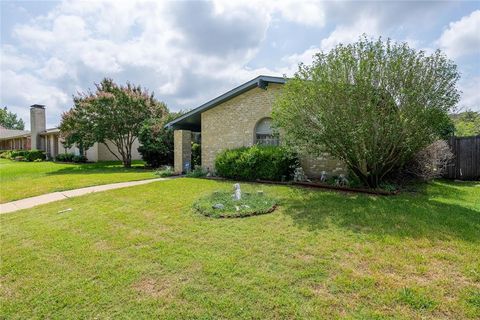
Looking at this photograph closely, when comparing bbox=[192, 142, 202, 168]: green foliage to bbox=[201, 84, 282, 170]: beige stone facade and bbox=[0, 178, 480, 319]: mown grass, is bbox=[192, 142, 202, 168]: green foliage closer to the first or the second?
bbox=[201, 84, 282, 170]: beige stone facade

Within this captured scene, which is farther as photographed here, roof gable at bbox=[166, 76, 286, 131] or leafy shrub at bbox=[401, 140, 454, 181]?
roof gable at bbox=[166, 76, 286, 131]

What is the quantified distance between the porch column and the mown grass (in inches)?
325

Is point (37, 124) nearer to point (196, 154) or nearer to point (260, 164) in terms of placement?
point (196, 154)

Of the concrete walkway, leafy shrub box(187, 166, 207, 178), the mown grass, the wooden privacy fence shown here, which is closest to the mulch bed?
the mown grass

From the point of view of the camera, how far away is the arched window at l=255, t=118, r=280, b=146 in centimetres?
1267

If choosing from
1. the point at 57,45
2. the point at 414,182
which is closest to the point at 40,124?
the point at 57,45

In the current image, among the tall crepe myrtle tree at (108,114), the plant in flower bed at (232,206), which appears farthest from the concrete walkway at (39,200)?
the tall crepe myrtle tree at (108,114)

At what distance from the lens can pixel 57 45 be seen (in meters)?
11.0

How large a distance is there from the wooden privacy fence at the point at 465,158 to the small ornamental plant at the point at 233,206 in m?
9.50

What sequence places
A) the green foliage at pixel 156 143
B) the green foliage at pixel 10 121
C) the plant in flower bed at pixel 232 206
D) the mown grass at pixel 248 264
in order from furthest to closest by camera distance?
1. the green foliage at pixel 10 121
2. the green foliage at pixel 156 143
3. the plant in flower bed at pixel 232 206
4. the mown grass at pixel 248 264

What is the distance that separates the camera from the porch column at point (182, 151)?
1448 centimetres

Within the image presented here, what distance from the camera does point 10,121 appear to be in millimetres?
70938

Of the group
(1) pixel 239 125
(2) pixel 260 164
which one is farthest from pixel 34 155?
(2) pixel 260 164

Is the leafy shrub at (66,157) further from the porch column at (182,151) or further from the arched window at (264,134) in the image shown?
the arched window at (264,134)
